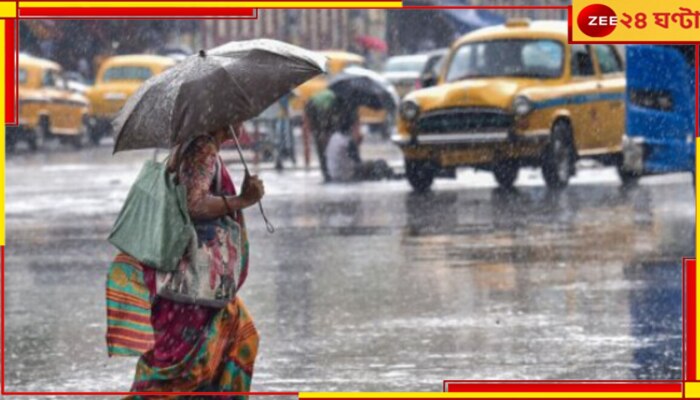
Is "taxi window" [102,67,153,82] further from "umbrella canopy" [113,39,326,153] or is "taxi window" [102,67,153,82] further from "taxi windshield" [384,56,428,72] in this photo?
"umbrella canopy" [113,39,326,153]

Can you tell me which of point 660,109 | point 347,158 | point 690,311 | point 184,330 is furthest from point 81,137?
point 690,311

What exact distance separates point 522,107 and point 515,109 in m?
0.07

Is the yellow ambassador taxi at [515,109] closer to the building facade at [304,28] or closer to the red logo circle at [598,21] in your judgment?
the red logo circle at [598,21]

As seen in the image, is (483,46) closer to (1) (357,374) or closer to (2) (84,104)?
(1) (357,374)

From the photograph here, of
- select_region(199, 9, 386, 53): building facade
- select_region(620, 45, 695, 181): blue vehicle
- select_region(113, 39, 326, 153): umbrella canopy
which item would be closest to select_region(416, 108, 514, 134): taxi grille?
select_region(620, 45, 695, 181): blue vehicle

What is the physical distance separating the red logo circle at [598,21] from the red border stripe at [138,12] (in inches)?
36.3

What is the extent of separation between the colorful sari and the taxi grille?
570 inches

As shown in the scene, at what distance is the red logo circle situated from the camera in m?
5.86

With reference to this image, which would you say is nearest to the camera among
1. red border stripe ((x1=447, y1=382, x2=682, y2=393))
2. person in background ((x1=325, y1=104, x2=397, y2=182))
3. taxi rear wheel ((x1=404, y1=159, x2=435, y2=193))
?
red border stripe ((x1=447, y1=382, x2=682, y2=393))

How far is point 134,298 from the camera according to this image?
238 inches

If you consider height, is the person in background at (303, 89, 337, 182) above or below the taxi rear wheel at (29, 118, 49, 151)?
above

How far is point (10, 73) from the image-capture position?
5.86 m

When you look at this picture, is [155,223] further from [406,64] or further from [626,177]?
[406,64]

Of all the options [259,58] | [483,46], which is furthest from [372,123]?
[259,58]
